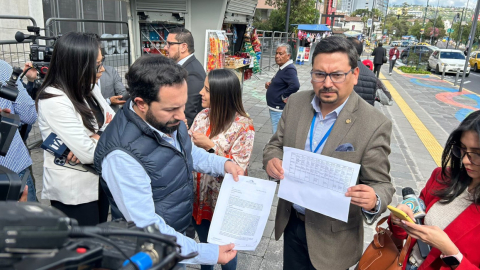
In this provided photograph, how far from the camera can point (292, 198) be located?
1.91 meters

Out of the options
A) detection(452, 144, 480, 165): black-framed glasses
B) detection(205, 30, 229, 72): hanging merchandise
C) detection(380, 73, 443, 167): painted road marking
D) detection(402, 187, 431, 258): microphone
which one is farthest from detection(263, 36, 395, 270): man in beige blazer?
detection(380, 73, 443, 167): painted road marking

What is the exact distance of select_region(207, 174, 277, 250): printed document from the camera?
6.18ft

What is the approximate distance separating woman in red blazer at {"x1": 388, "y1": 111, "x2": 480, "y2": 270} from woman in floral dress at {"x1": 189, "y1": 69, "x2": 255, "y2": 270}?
1123 millimetres

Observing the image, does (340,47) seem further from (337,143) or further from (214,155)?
(214,155)

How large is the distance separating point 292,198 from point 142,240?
3.96 feet

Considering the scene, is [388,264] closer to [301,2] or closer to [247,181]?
[247,181]

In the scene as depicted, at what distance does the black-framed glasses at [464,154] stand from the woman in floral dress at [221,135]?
1280mm

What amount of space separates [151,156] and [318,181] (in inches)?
34.2

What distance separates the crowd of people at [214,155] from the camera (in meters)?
1.50

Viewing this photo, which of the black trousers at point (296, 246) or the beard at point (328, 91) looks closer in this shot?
the beard at point (328, 91)

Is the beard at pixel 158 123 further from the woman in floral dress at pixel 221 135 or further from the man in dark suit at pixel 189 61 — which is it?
the man in dark suit at pixel 189 61

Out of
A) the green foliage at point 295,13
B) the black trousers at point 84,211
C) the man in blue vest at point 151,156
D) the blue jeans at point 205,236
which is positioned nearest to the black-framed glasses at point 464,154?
the man in blue vest at point 151,156

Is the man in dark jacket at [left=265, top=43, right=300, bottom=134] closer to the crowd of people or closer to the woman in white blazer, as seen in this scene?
the crowd of people

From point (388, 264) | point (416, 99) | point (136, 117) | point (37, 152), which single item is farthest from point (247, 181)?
point (416, 99)
